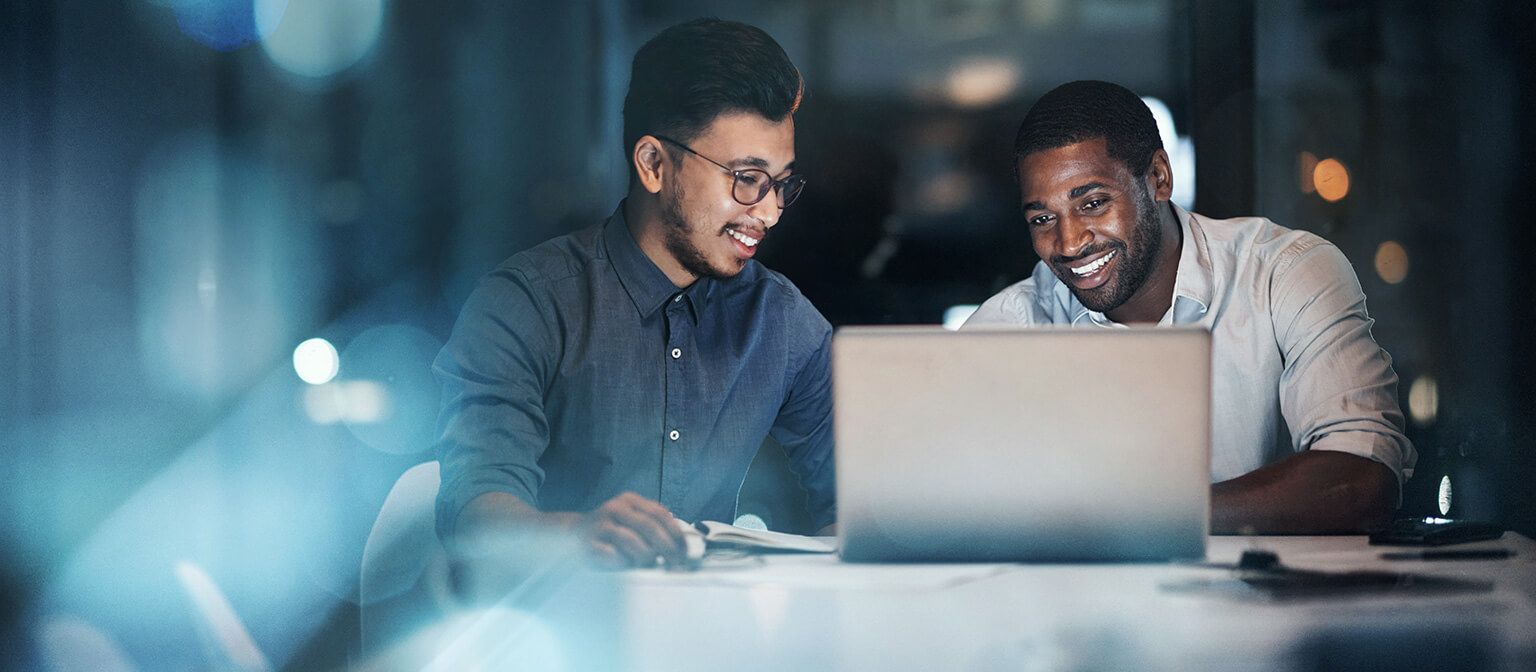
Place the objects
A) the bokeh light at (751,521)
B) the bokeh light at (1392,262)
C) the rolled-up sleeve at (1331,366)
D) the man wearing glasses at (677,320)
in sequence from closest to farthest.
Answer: the rolled-up sleeve at (1331,366) < the man wearing glasses at (677,320) < the bokeh light at (751,521) < the bokeh light at (1392,262)

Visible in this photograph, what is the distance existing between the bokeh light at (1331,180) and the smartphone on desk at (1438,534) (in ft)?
6.95

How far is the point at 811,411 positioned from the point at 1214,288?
0.85m

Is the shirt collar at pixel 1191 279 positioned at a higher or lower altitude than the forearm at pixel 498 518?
higher

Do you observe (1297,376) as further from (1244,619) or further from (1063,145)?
(1244,619)

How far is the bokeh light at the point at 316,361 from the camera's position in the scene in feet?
10.2

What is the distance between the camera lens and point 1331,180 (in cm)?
333

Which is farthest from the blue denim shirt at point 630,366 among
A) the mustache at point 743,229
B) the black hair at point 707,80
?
the black hair at point 707,80

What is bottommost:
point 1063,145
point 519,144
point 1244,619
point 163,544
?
point 163,544

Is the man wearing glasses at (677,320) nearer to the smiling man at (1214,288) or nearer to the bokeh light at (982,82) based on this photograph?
the smiling man at (1214,288)

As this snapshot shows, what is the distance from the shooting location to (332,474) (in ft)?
Result: 10.5

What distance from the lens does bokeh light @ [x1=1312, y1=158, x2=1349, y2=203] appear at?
3.32 meters

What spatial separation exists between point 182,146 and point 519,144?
1100mm

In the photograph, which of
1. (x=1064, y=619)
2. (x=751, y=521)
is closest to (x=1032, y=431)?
(x=1064, y=619)

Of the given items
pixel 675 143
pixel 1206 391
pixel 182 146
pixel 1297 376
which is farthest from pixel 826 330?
pixel 182 146
